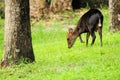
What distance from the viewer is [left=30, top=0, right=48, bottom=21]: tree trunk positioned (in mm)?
26844

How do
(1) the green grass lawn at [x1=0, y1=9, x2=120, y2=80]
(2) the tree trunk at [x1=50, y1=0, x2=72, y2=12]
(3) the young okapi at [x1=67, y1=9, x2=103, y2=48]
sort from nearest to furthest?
(1) the green grass lawn at [x1=0, y1=9, x2=120, y2=80] → (3) the young okapi at [x1=67, y1=9, x2=103, y2=48] → (2) the tree trunk at [x1=50, y1=0, x2=72, y2=12]

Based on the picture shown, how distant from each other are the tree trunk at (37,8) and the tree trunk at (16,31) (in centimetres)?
1440

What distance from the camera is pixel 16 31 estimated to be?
12219 millimetres

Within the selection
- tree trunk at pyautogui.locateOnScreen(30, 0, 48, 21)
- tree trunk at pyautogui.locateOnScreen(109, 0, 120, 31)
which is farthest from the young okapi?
tree trunk at pyautogui.locateOnScreen(30, 0, 48, 21)

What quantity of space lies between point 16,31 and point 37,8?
14.9m

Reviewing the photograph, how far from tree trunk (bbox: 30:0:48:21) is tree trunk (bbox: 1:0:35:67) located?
47.2 ft

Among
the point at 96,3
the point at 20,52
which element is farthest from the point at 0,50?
the point at 96,3

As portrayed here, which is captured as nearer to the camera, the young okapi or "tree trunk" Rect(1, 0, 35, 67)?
"tree trunk" Rect(1, 0, 35, 67)

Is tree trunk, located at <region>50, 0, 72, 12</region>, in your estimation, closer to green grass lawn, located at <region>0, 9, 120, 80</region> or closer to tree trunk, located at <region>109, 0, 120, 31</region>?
tree trunk, located at <region>109, 0, 120, 31</region>

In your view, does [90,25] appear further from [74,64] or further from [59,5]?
[59,5]

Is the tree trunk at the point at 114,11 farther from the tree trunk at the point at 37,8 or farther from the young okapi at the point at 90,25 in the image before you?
the tree trunk at the point at 37,8

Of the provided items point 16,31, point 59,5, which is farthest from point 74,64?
point 59,5

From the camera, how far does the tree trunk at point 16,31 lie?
12.2m

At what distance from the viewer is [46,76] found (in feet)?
34.7
